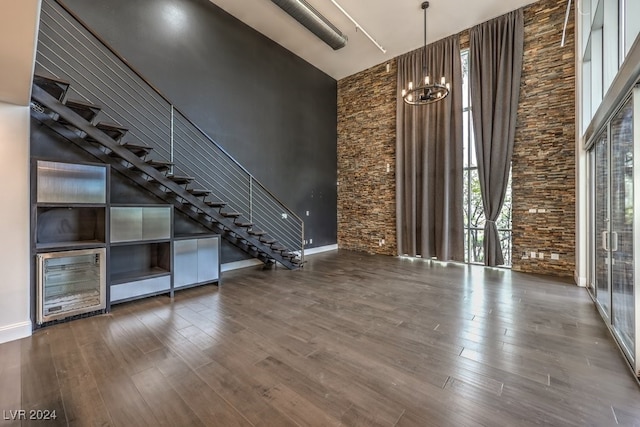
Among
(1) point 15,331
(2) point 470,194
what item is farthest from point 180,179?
(2) point 470,194

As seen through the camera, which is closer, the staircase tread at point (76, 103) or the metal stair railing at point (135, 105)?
the staircase tread at point (76, 103)

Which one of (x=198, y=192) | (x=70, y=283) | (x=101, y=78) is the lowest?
(x=70, y=283)

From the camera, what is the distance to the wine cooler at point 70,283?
3.07 m

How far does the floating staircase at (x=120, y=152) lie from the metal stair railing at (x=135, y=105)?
0.55m

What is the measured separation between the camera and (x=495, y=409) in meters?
1.86

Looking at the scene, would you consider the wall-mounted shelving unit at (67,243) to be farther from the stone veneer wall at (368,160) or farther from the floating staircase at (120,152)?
the stone veneer wall at (368,160)

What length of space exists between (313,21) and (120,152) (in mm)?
4504

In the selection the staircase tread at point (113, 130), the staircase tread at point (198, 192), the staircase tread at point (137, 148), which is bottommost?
the staircase tread at point (198, 192)

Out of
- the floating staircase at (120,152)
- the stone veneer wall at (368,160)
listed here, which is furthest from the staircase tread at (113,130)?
the stone veneer wall at (368,160)

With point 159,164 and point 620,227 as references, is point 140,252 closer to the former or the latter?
point 159,164

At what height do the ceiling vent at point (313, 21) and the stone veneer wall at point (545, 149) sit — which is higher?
the ceiling vent at point (313, 21)

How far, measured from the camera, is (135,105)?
4629 millimetres

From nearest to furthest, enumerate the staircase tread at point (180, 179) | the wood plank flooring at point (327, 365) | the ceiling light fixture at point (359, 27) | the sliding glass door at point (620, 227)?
the wood plank flooring at point (327, 365) < the sliding glass door at point (620, 227) < the staircase tread at point (180, 179) < the ceiling light fixture at point (359, 27)

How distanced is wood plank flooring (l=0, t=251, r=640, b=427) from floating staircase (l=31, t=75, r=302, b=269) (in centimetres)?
149
